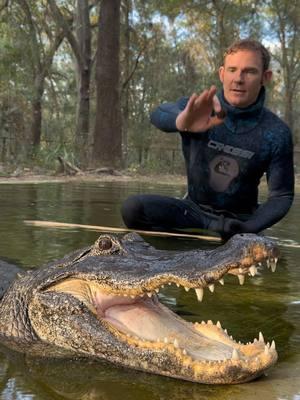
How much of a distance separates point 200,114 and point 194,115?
40mm

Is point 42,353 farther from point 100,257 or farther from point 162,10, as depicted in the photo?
point 162,10

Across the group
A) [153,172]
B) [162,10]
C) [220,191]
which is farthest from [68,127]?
[220,191]

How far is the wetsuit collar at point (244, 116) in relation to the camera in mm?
4426

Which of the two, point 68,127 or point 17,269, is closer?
point 17,269

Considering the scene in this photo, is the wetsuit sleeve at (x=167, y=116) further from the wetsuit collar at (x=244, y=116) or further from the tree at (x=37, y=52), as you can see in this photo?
the tree at (x=37, y=52)

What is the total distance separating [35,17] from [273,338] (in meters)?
25.8

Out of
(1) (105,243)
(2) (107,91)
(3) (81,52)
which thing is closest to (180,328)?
(1) (105,243)

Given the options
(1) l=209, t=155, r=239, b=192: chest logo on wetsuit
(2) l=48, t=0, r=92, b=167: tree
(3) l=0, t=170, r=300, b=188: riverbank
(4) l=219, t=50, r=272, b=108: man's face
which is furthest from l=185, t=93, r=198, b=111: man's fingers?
(2) l=48, t=0, r=92, b=167: tree

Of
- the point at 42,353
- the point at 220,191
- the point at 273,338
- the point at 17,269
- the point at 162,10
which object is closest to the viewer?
the point at 42,353

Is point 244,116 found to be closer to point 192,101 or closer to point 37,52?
point 192,101

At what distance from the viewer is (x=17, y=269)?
3.15 meters

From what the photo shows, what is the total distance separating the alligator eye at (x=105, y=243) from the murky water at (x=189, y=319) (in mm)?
434

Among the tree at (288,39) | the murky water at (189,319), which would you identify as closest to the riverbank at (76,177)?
the murky water at (189,319)

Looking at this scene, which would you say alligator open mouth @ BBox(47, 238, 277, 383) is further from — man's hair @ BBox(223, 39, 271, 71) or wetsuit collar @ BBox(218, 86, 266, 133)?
man's hair @ BBox(223, 39, 271, 71)
